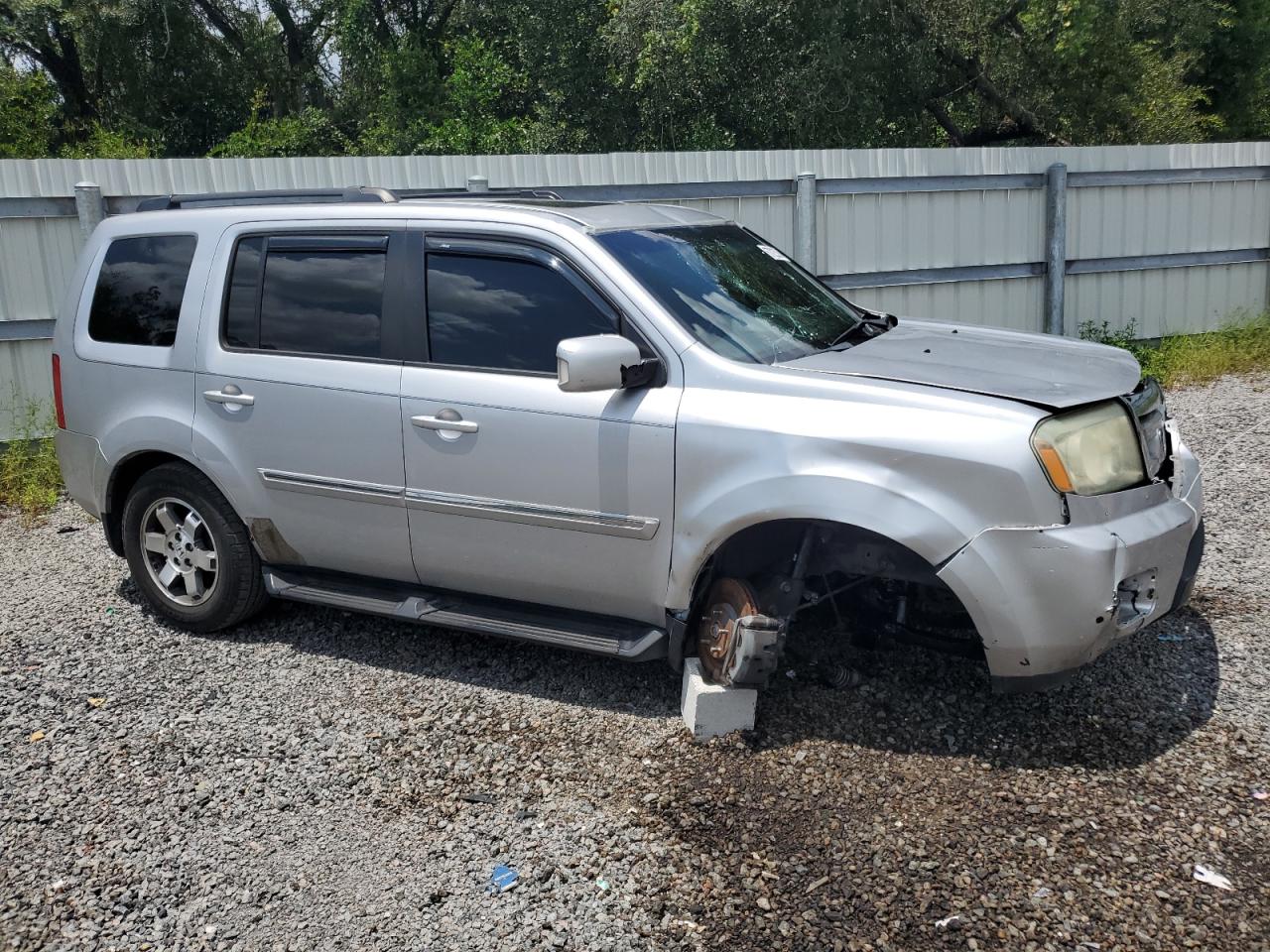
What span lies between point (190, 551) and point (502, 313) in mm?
2019

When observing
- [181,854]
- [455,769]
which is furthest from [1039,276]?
[181,854]

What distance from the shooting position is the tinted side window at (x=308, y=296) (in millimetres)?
5039

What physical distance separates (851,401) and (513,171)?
6.02 meters

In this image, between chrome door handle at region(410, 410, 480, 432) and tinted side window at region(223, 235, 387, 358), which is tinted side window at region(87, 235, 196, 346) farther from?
chrome door handle at region(410, 410, 480, 432)

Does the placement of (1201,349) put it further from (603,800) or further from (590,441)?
(603,800)

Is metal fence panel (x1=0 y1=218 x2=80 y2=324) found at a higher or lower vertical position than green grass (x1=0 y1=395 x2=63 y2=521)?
higher

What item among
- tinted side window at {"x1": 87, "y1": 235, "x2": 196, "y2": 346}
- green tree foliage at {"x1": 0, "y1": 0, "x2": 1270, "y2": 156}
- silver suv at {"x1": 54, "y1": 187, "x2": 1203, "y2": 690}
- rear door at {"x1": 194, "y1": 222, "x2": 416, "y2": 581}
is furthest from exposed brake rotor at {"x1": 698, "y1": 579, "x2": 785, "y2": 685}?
green tree foliage at {"x1": 0, "y1": 0, "x2": 1270, "y2": 156}

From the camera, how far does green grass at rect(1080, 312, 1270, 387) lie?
11039 millimetres

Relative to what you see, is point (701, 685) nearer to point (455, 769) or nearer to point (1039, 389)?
point (455, 769)

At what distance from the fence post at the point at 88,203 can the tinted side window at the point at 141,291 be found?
9.84 ft

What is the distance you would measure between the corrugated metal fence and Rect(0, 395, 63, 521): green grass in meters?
0.12

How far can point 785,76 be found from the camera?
17.3 meters

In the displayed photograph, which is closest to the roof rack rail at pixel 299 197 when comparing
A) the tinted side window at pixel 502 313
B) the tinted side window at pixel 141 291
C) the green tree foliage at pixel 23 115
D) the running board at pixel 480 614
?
the tinted side window at pixel 141 291

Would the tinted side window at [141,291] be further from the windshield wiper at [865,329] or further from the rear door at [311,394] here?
the windshield wiper at [865,329]
